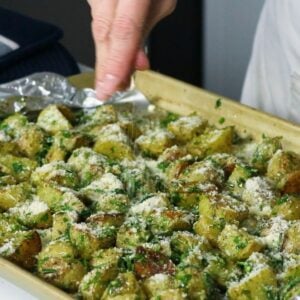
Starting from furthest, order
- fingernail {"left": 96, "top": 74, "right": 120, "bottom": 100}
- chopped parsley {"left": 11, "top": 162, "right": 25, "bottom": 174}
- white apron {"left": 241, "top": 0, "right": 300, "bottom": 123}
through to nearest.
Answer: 1. white apron {"left": 241, "top": 0, "right": 300, "bottom": 123}
2. chopped parsley {"left": 11, "top": 162, "right": 25, "bottom": 174}
3. fingernail {"left": 96, "top": 74, "right": 120, "bottom": 100}

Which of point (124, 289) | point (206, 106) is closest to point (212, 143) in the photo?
point (206, 106)

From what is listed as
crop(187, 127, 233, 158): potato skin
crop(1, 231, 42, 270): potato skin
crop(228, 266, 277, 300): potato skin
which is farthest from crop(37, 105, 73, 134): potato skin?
crop(228, 266, 277, 300): potato skin

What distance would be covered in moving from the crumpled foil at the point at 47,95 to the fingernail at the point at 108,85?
45cm

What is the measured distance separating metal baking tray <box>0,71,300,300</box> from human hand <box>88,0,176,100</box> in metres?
0.42

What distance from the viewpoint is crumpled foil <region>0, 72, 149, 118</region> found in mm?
1954

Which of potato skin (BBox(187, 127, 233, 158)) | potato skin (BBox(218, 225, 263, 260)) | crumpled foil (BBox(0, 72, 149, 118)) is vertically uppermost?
potato skin (BBox(218, 225, 263, 260))

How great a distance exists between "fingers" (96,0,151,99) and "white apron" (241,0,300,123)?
0.55 metres

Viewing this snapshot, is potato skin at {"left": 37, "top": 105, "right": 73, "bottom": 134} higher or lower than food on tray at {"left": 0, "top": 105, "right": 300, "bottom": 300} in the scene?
lower

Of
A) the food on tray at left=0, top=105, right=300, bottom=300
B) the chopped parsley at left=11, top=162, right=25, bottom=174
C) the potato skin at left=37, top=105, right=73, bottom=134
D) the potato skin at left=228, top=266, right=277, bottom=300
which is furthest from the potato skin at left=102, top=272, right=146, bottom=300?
the potato skin at left=37, top=105, right=73, bottom=134

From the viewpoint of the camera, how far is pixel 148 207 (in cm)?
149

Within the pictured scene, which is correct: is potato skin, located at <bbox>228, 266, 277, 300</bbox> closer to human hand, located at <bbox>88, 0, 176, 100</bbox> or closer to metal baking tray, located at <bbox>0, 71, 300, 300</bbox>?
human hand, located at <bbox>88, 0, 176, 100</bbox>

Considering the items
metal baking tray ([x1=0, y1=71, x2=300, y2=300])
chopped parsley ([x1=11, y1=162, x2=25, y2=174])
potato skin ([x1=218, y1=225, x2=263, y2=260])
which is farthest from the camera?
metal baking tray ([x1=0, y1=71, x2=300, y2=300])

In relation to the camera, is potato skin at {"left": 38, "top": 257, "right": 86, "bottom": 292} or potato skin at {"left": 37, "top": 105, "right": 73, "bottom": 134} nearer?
potato skin at {"left": 38, "top": 257, "right": 86, "bottom": 292}

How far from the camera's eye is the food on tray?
1.30 m
